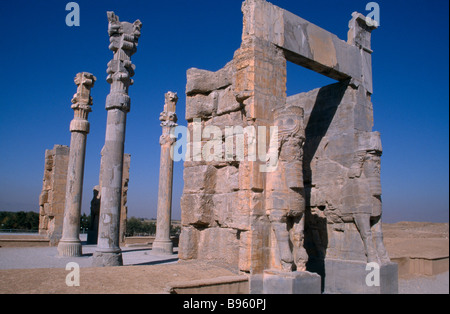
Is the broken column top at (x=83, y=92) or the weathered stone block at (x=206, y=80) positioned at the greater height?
the broken column top at (x=83, y=92)

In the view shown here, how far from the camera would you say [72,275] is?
4.94 m

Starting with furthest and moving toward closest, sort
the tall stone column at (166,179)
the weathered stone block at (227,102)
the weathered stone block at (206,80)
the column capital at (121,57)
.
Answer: the tall stone column at (166,179)
the column capital at (121,57)
the weathered stone block at (206,80)
the weathered stone block at (227,102)

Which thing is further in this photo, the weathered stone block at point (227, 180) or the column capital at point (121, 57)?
the column capital at point (121, 57)

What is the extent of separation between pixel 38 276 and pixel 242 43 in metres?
4.38

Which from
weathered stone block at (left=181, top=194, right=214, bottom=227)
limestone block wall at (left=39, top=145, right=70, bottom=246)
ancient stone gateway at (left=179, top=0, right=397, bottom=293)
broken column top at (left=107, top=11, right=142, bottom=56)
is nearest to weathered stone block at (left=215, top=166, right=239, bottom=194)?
ancient stone gateway at (left=179, top=0, right=397, bottom=293)

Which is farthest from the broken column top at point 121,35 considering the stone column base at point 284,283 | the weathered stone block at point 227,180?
the stone column base at point 284,283

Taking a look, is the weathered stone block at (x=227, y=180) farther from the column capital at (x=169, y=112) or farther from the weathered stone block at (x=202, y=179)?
the column capital at (x=169, y=112)

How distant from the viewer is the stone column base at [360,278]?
23.1ft

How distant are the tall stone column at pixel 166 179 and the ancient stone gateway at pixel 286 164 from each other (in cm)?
597

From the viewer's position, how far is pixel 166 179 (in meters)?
13.9

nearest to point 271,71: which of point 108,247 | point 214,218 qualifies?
point 214,218

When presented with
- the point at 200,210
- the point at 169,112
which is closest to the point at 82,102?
the point at 169,112

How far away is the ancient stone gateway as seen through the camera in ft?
18.9

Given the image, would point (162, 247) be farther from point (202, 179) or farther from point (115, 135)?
point (202, 179)
